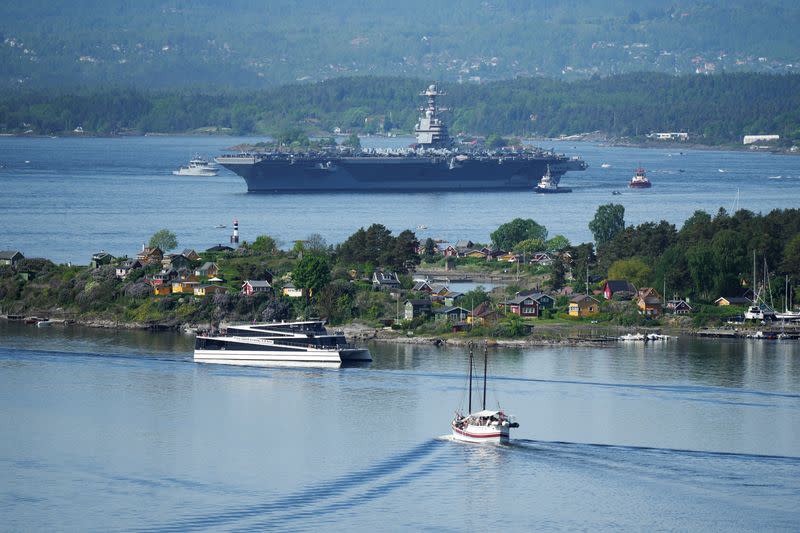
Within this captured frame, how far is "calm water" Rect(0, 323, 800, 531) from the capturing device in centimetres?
2155

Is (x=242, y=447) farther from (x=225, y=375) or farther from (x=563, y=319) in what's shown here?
(x=563, y=319)

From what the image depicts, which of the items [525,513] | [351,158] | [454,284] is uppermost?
[351,158]

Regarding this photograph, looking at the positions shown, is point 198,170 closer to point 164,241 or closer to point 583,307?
point 164,241

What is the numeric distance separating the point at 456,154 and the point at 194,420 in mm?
67899

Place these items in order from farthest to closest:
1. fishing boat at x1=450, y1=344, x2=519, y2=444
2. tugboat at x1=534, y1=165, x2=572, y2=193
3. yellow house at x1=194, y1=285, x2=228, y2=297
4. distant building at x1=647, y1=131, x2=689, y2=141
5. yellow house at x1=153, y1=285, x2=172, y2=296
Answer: distant building at x1=647, y1=131, x2=689, y2=141 < tugboat at x1=534, y1=165, x2=572, y2=193 < yellow house at x1=153, y1=285, x2=172, y2=296 < yellow house at x1=194, y1=285, x2=228, y2=297 < fishing boat at x1=450, y1=344, x2=519, y2=444

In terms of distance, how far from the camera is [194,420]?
2723 centimetres

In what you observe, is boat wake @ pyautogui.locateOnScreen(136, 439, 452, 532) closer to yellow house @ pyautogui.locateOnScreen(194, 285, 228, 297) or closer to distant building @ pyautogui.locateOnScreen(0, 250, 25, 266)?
yellow house @ pyautogui.locateOnScreen(194, 285, 228, 297)

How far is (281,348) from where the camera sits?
3369cm

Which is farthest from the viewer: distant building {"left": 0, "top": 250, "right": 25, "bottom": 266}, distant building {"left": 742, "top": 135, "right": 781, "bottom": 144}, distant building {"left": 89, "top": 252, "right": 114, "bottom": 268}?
distant building {"left": 742, "top": 135, "right": 781, "bottom": 144}

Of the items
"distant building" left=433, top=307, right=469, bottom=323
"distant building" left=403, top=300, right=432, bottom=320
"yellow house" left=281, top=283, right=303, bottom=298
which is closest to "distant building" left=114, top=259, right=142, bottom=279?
"yellow house" left=281, top=283, right=303, bottom=298

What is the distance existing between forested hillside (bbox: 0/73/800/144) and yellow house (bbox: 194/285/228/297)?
4436 inches

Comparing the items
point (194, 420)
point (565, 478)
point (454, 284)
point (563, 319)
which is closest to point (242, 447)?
point (194, 420)

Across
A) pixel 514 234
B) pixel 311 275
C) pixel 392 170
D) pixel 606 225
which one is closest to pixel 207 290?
pixel 311 275

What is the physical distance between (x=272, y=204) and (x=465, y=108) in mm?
103290
